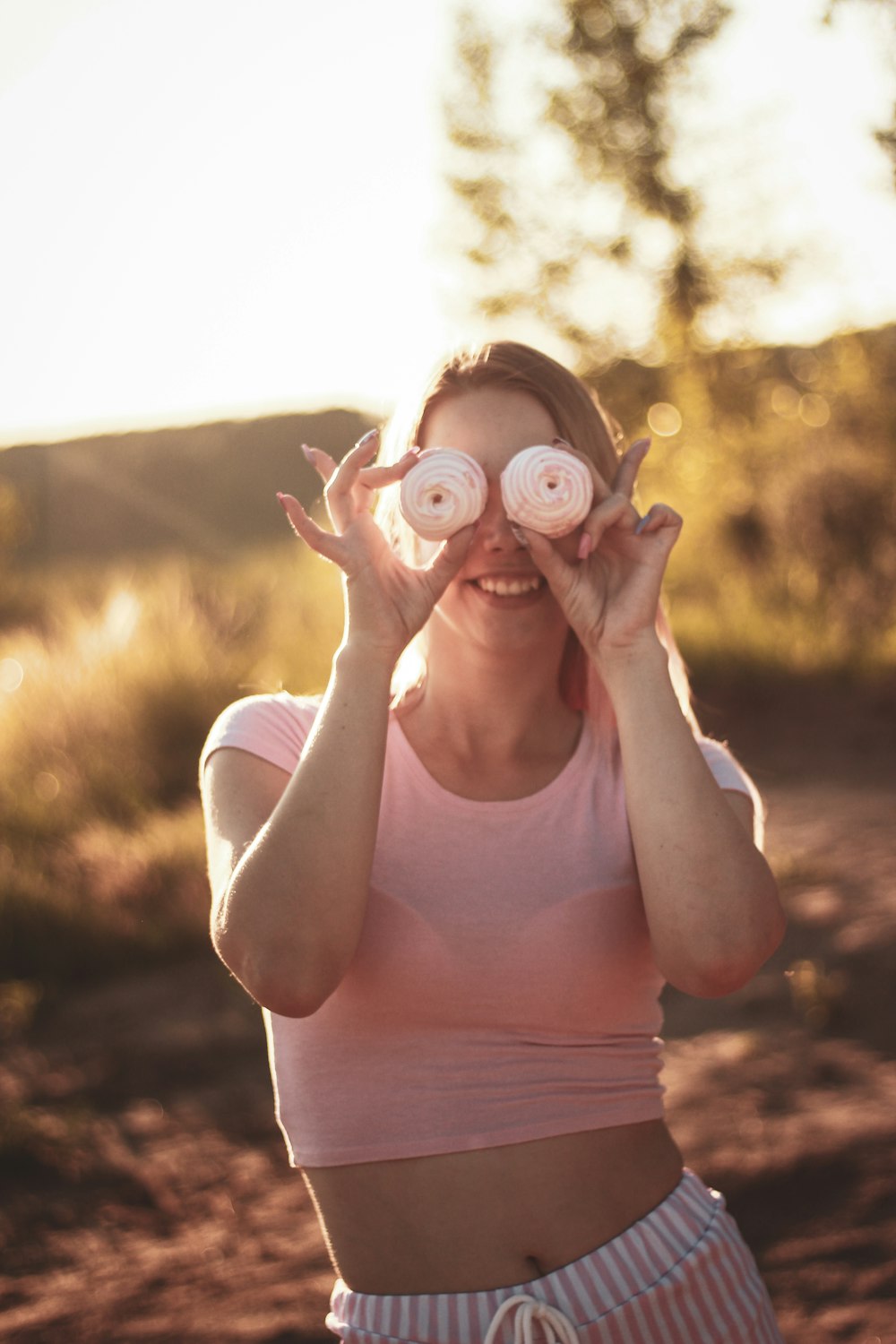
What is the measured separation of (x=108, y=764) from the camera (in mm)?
10047

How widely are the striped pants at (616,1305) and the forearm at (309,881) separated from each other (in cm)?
48

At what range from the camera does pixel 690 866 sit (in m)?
1.91

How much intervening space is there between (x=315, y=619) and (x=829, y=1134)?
10.8 meters

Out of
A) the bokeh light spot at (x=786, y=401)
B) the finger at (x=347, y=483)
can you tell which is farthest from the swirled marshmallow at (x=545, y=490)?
the bokeh light spot at (x=786, y=401)

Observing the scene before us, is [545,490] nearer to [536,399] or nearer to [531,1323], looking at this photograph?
[536,399]

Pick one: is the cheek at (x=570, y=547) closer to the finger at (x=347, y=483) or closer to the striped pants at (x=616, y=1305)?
the finger at (x=347, y=483)

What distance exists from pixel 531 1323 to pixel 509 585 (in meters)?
1.12

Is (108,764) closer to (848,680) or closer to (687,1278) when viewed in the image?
(848,680)

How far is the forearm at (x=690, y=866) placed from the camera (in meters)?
1.91

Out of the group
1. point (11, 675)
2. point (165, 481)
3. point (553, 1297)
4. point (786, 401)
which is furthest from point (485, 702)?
point (165, 481)

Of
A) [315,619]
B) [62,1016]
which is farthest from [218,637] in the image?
[62,1016]

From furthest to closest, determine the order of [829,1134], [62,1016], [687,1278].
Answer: [62,1016]
[829,1134]
[687,1278]

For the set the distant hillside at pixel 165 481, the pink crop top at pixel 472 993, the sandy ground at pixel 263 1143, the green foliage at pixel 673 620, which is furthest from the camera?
the distant hillside at pixel 165 481

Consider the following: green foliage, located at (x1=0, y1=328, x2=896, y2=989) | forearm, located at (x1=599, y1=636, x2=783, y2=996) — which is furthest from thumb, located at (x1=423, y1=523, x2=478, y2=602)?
green foliage, located at (x1=0, y1=328, x2=896, y2=989)
